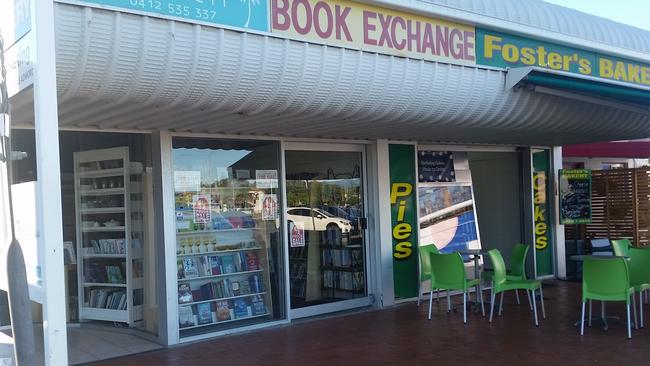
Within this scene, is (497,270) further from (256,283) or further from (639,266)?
(256,283)

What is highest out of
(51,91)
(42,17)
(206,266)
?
(42,17)

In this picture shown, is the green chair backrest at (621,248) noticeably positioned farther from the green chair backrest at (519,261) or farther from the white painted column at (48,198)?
the white painted column at (48,198)

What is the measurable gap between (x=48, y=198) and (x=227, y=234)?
4598 millimetres

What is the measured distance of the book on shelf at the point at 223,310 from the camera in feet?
23.6

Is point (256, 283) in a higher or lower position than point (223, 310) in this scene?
higher

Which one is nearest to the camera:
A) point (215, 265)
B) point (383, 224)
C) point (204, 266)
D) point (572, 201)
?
point (204, 266)

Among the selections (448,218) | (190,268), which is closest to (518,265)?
(448,218)

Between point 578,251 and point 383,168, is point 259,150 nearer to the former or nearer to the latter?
point 383,168

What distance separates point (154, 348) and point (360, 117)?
313 centimetres

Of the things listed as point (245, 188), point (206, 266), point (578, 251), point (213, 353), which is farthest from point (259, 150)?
point (578, 251)

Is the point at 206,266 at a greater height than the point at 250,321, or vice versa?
the point at 206,266

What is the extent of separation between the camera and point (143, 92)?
4.58 meters

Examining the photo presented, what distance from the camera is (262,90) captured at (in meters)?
5.09

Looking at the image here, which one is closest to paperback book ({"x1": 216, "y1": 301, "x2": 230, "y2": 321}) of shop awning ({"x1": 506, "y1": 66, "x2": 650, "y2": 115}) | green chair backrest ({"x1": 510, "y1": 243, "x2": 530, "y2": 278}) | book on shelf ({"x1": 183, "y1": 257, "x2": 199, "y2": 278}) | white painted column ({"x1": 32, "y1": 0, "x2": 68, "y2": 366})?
book on shelf ({"x1": 183, "y1": 257, "x2": 199, "y2": 278})
